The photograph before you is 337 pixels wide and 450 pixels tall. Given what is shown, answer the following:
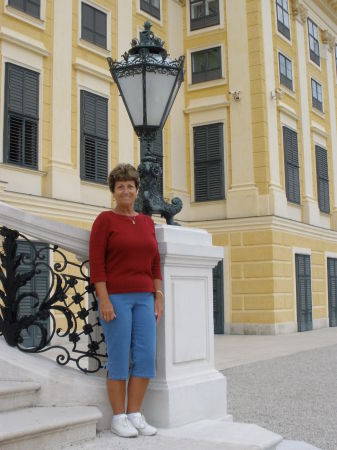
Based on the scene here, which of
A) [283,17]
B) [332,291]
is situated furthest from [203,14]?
[332,291]

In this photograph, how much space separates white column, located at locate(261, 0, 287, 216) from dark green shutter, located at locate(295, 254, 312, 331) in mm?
1773

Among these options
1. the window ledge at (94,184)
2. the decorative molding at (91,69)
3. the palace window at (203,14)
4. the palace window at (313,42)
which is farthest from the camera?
the palace window at (313,42)

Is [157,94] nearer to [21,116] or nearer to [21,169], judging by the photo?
[21,169]

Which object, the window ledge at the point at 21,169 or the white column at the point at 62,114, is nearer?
the window ledge at the point at 21,169

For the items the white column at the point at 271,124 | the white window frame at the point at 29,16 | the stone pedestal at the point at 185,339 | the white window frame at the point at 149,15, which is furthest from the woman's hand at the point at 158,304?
the white window frame at the point at 149,15

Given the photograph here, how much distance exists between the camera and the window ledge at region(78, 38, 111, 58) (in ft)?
45.1

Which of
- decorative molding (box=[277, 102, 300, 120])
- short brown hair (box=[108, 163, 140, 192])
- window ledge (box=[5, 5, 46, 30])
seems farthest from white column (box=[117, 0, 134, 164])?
short brown hair (box=[108, 163, 140, 192])

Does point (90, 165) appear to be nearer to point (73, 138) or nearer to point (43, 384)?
point (73, 138)

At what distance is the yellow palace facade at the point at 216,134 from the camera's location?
1244 centimetres

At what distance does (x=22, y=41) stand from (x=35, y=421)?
1026 centimetres

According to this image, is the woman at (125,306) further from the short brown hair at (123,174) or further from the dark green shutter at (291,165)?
the dark green shutter at (291,165)

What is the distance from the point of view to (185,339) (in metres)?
4.20

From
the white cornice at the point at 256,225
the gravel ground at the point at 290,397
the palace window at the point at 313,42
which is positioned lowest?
the gravel ground at the point at 290,397

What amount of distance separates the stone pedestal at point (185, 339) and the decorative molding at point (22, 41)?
891cm
